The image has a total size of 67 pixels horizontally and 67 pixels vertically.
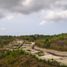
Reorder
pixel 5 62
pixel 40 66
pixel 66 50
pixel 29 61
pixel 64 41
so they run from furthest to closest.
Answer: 1. pixel 64 41
2. pixel 66 50
3. pixel 5 62
4. pixel 29 61
5. pixel 40 66

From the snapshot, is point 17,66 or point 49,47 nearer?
point 17,66

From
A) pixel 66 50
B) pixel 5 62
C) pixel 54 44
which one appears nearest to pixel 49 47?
pixel 54 44

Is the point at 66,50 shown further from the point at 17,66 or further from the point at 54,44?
the point at 17,66

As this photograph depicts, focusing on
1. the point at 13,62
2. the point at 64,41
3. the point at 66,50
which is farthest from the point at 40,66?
the point at 64,41

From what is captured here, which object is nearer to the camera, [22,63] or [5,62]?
[22,63]

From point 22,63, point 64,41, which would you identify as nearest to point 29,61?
point 22,63

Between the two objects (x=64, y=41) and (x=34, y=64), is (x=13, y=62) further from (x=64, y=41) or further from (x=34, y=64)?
(x=64, y=41)

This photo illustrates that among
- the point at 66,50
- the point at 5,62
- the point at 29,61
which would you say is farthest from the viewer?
the point at 66,50

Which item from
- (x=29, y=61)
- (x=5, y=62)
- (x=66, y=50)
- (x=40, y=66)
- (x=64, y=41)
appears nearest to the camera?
(x=40, y=66)
